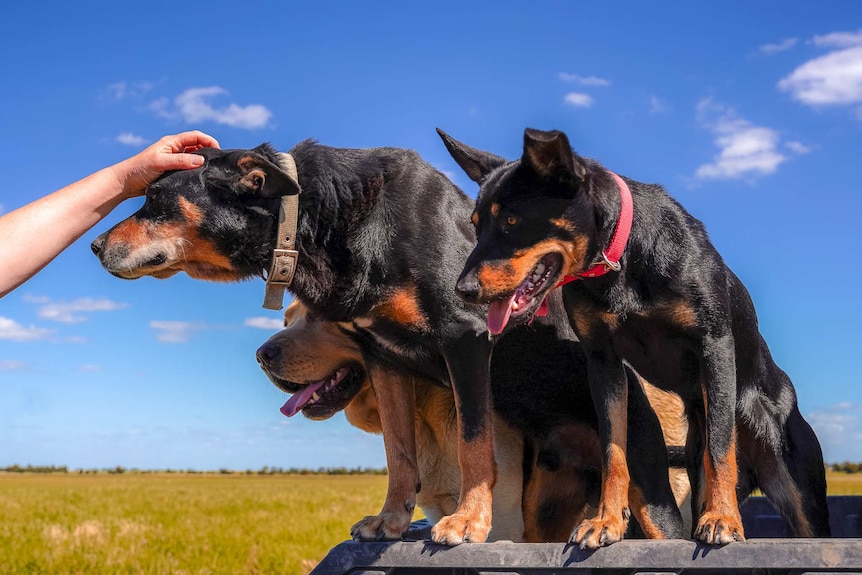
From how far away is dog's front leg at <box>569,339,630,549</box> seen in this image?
257cm

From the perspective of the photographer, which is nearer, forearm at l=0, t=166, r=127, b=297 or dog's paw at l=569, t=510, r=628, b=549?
dog's paw at l=569, t=510, r=628, b=549

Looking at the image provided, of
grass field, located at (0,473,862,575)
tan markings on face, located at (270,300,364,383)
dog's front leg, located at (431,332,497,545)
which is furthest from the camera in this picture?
grass field, located at (0,473,862,575)

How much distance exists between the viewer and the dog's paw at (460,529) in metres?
2.70

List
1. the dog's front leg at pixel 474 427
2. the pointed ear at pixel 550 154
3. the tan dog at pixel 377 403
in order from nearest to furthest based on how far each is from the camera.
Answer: the pointed ear at pixel 550 154 < the dog's front leg at pixel 474 427 < the tan dog at pixel 377 403

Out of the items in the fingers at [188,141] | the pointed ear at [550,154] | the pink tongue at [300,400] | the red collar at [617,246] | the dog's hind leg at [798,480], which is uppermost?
the fingers at [188,141]

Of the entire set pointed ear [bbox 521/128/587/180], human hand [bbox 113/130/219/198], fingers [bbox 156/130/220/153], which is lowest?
pointed ear [bbox 521/128/587/180]

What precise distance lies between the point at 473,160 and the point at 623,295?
90cm

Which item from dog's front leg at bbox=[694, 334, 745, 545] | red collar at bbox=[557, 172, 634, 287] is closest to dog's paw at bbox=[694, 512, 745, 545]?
dog's front leg at bbox=[694, 334, 745, 545]

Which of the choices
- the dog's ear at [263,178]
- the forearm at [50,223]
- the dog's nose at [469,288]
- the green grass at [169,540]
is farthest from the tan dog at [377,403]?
the green grass at [169,540]

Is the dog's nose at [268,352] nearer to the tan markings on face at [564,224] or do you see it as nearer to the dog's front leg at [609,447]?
the dog's front leg at [609,447]

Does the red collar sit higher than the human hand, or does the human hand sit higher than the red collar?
the human hand

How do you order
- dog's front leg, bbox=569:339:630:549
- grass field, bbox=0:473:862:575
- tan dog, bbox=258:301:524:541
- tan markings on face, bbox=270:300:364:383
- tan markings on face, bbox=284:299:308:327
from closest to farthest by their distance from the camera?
1. dog's front leg, bbox=569:339:630:549
2. tan dog, bbox=258:301:524:541
3. tan markings on face, bbox=270:300:364:383
4. tan markings on face, bbox=284:299:308:327
5. grass field, bbox=0:473:862:575

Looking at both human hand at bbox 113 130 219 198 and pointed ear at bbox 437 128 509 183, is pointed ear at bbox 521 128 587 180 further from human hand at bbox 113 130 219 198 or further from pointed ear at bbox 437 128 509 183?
human hand at bbox 113 130 219 198

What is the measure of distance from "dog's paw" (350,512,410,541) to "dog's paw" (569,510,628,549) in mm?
975
